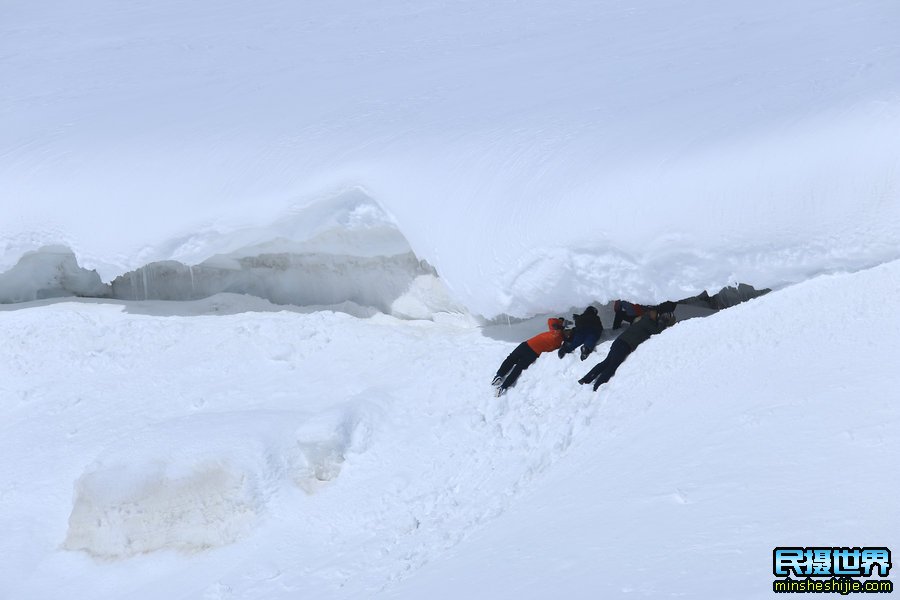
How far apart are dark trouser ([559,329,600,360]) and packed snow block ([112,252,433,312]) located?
174 cm

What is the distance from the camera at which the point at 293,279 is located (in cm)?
1043

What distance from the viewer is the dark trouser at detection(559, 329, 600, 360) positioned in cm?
864

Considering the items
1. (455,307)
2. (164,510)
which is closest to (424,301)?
A: (455,307)

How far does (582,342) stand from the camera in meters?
Answer: 8.70

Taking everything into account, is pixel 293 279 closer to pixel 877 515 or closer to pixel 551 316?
pixel 551 316

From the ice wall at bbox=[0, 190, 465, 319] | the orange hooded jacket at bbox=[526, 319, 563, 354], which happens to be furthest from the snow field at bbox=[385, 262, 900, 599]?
the ice wall at bbox=[0, 190, 465, 319]

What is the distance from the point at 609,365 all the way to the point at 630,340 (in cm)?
27

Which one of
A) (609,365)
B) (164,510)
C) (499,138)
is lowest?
(164,510)

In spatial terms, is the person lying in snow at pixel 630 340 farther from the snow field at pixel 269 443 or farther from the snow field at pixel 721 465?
the snow field at pixel 269 443

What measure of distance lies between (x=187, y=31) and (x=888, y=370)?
377 inches

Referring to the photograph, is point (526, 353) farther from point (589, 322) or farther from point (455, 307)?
point (455, 307)

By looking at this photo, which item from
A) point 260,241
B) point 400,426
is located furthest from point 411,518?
point 260,241

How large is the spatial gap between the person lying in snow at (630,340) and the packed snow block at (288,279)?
85.5 inches

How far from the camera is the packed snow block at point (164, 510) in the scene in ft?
27.9
